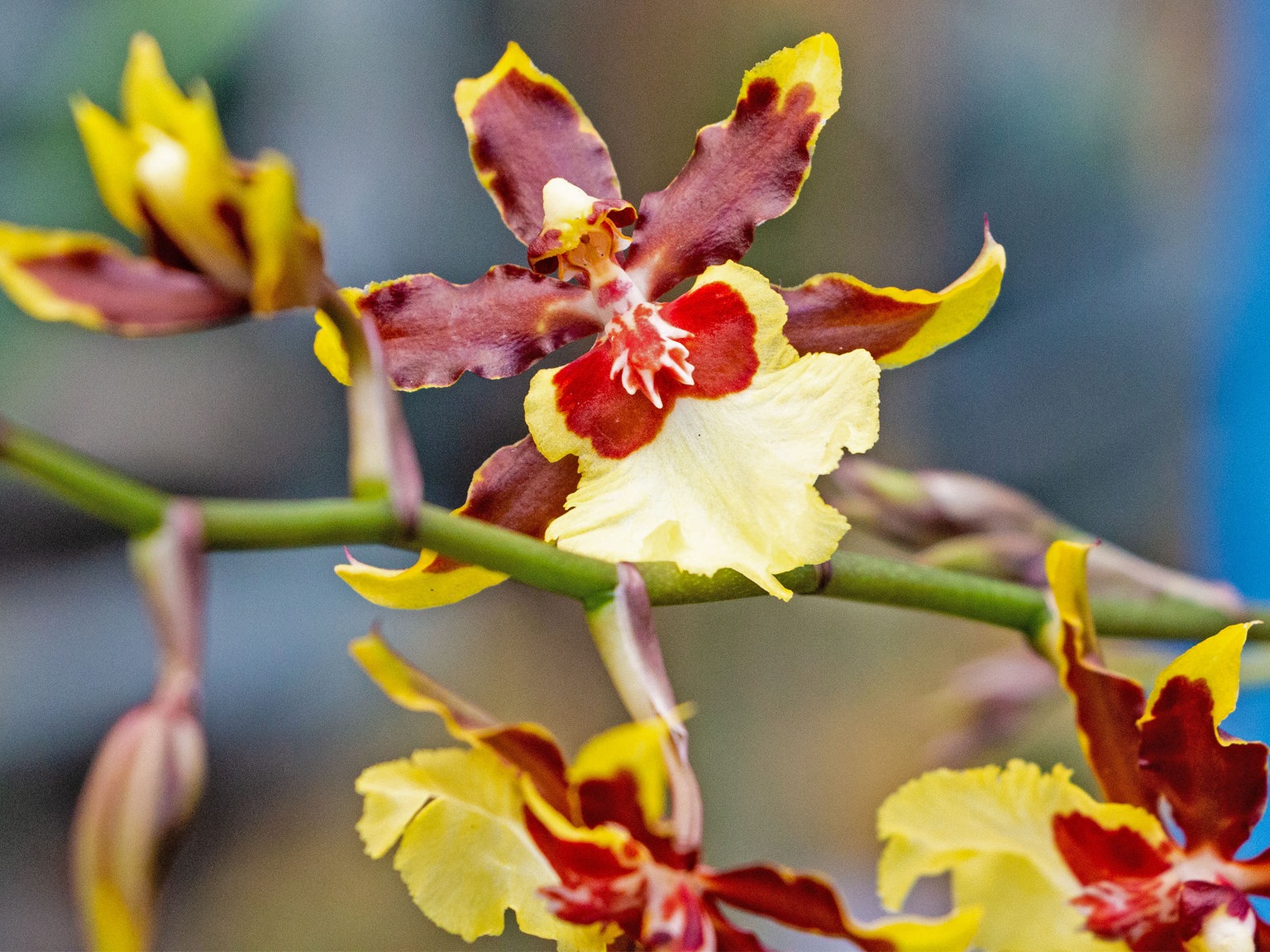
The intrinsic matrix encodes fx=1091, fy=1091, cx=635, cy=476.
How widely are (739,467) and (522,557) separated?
0.31 feet

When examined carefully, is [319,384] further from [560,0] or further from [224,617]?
[560,0]

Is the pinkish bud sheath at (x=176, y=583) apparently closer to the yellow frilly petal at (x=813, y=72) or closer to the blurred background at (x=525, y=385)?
the yellow frilly petal at (x=813, y=72)

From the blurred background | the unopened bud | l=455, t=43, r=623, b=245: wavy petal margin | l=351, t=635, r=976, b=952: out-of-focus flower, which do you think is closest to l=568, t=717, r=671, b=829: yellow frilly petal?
l=351, t=635, r=976, b=952: out-of-focus flower

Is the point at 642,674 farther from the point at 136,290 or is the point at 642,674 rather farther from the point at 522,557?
the point at 136,290

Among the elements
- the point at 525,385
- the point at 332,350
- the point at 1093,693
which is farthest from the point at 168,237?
the point at 525,385

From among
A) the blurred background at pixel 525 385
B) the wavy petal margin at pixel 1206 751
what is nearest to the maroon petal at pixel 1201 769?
the wavy petal margin at pixel 1206 751

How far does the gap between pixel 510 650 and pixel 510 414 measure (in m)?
0.32

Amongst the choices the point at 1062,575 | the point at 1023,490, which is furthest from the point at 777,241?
the point at 1062,575

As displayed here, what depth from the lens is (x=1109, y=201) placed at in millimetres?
1537

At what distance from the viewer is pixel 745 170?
430mm

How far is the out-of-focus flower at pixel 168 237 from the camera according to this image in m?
0.26

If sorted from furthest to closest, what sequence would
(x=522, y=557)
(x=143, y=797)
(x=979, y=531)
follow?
(x=979, y=531) → (x=522, y=557) → (x=143, y=797)

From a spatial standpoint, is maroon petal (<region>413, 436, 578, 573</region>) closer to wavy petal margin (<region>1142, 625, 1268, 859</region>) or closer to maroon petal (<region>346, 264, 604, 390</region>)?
maroon petal (<region>346, 264, 604, 390</region>)

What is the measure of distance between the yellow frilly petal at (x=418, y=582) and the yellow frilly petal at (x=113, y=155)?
0.36 ft
